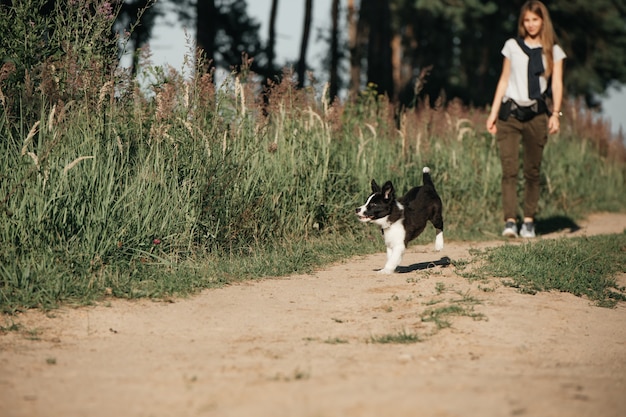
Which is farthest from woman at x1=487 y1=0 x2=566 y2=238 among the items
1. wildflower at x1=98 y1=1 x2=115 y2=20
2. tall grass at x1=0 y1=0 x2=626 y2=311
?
wildflower at x1=98 y1=1 x2=115 y2=20

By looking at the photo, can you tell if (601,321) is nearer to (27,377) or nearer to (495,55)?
(27,377)

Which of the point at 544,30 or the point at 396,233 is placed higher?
the point at 544,30

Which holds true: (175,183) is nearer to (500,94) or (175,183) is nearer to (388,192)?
(388,192)

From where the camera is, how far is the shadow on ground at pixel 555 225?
41.8 ft

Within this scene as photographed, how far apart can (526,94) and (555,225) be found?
340 centimetres

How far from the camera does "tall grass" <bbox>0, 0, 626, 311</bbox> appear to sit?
21.5ft

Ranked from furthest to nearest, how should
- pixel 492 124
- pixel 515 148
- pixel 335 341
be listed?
1. pixel 515 148
2. pixel 492 124
3. pixel 335 341

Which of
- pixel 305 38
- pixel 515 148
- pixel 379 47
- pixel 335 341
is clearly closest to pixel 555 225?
pixel 515 148

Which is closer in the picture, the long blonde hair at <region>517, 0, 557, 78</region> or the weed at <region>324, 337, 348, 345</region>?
the weed at <region>324, 337, 348, 345</region>

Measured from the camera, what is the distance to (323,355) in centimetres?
499

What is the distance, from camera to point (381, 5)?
23625 millimetres

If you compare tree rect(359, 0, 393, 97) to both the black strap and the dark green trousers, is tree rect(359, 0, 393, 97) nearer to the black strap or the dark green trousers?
the dark green trousers

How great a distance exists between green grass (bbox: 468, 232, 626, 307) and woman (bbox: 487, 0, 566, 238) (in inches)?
64.6

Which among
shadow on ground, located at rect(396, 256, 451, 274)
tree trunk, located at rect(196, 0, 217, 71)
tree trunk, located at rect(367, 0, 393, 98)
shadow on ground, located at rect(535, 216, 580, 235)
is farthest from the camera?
tree trunk, located at rect(367, 0, 393, 98)
